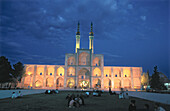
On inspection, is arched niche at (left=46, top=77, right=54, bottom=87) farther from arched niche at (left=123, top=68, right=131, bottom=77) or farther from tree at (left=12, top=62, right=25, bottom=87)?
arched niche at (left=123, top=68, right=131, bottom=77)

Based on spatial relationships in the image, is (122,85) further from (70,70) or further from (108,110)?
(108,110)

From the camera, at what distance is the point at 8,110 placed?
734 cm

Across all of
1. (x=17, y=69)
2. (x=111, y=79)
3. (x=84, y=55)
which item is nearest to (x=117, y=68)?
(x=111, y=79)

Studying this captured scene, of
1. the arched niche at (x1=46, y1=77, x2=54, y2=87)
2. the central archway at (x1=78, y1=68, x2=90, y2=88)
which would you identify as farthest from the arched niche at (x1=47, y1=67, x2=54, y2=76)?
the central archway at (x1=78, y1=68, x2=90, y2=88)

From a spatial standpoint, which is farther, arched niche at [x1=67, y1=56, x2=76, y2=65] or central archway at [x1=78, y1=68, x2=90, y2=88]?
arched niche at [x1=67, y1=56, x2=76, y2=65]

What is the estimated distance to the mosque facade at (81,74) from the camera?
136 feet

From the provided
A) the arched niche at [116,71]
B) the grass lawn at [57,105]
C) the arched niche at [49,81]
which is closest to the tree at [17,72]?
the arched niche at [49,81]

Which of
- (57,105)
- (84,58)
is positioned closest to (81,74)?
(84,58)

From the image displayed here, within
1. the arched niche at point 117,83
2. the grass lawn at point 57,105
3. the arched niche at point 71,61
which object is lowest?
the arched niche at point 117,83

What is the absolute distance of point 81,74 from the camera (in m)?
43.7

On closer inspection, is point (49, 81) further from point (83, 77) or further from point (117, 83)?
point (117, 83)

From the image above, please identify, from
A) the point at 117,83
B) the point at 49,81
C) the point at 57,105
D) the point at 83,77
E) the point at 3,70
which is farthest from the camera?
the point at 117,83

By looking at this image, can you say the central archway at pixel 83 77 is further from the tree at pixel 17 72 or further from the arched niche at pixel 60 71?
the tree at pixel 17 72

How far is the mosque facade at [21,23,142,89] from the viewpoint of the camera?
41.3 metres
